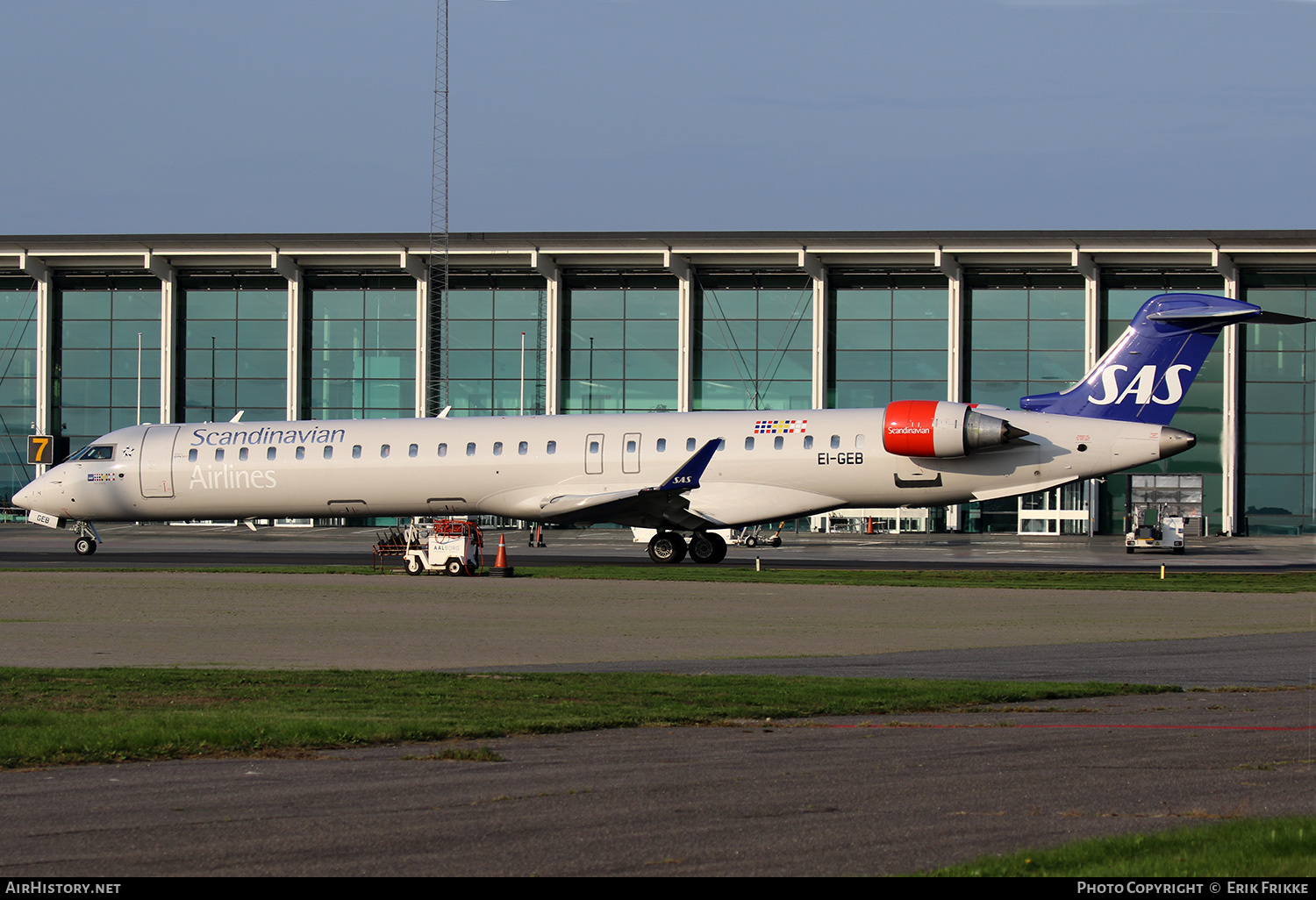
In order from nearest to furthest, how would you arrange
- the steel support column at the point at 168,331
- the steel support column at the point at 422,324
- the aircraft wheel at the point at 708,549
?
the aircraft wheel at the point at 708,549
the steel support column at the point at 422,324
the steel support column at the point at 168,331

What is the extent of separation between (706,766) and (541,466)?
2392 centimetres

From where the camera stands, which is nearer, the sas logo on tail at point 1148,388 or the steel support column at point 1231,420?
the sas logo on tail at point 1148,388

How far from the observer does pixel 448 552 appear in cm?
2866

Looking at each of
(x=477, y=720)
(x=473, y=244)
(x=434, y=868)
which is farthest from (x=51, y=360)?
(x=434, y=868)

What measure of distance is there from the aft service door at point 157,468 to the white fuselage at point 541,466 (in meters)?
0.03

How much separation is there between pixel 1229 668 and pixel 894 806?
7997 mm

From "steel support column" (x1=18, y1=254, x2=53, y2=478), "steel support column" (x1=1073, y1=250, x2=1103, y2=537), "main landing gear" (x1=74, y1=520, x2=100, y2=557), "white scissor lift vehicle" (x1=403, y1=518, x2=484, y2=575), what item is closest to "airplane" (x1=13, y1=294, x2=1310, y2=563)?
"main landing gear" (x1=74, y1=520, x2=100, y2=557)

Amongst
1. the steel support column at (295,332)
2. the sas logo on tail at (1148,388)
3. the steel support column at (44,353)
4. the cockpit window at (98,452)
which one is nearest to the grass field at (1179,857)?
the sas logo on tail at (1148,388)

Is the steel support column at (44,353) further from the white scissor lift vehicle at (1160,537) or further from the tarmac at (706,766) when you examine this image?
the white scissor lift vehicle at (1160,537)

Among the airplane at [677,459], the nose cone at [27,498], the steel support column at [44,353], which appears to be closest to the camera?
the airplane at [677,459]

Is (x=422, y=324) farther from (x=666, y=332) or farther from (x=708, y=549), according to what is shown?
(x=708, y=549)

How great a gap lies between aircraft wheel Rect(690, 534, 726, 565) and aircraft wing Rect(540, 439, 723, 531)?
783 millimetres

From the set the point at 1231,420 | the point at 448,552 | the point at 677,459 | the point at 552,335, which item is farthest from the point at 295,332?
the point at 1231,420

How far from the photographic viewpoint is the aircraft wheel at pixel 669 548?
105 feet
